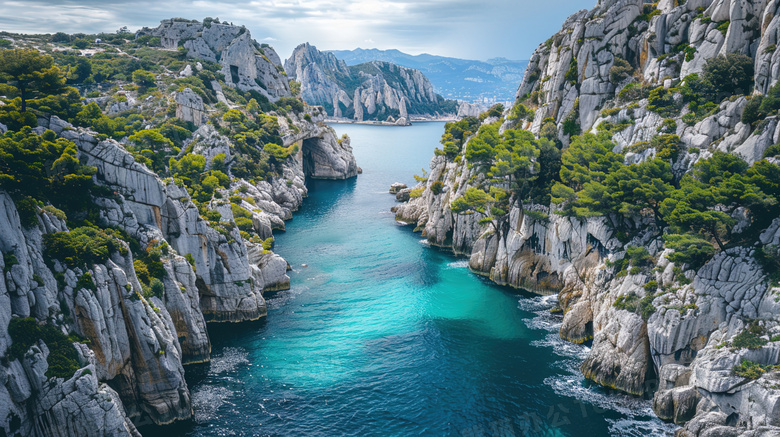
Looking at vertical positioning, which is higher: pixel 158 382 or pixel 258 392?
pixel 158 382

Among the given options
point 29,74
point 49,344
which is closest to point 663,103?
point 49,344

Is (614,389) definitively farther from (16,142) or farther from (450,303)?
(16,142)

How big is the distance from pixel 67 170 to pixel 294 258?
44288mm

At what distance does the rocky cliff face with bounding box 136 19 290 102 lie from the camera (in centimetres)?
14857

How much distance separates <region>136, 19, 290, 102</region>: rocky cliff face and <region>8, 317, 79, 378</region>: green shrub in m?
123

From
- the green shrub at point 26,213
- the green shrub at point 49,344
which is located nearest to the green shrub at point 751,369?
the green shrub at point 49,344

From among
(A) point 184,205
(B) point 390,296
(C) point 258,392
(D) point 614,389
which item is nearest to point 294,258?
(B) point 390,296

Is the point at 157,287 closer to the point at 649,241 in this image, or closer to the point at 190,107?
the point at 649,241

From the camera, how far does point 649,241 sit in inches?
2066

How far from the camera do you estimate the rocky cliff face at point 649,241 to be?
129 feet

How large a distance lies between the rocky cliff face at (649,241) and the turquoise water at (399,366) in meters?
4.12

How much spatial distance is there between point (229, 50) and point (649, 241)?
13457 centimetres

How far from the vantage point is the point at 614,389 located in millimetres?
45688

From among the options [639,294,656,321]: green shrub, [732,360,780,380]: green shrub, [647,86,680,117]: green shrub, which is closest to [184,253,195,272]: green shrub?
[639,294,656,321]: green shrub
